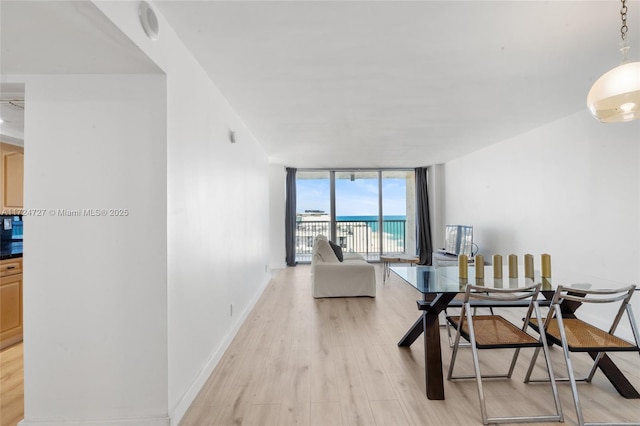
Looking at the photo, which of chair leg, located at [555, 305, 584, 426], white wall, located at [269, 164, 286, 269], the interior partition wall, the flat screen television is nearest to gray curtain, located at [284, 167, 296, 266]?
white wall, located at [269, 164, 286, 269]

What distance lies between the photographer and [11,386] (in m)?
2.21

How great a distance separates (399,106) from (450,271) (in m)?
1.68

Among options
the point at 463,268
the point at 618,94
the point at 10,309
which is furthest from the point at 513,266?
the point at 10,309

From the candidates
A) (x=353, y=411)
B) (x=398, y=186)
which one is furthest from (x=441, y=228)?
(x=353, y=411)

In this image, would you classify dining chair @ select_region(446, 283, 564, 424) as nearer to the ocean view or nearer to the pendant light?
the pendant light

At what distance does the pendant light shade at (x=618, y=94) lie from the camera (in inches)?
54.1

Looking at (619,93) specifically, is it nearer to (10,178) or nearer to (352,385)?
(352,385)

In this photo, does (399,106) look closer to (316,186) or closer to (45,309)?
(45,309)

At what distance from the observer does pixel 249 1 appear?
1532mm

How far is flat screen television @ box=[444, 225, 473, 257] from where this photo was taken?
536cm

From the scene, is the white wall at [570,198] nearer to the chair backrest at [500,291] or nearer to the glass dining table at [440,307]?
the glass dining table at [440,307]

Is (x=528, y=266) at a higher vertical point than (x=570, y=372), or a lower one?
higher

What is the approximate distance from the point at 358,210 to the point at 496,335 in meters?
5.91

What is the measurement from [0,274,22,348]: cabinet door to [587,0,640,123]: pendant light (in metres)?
4.53
